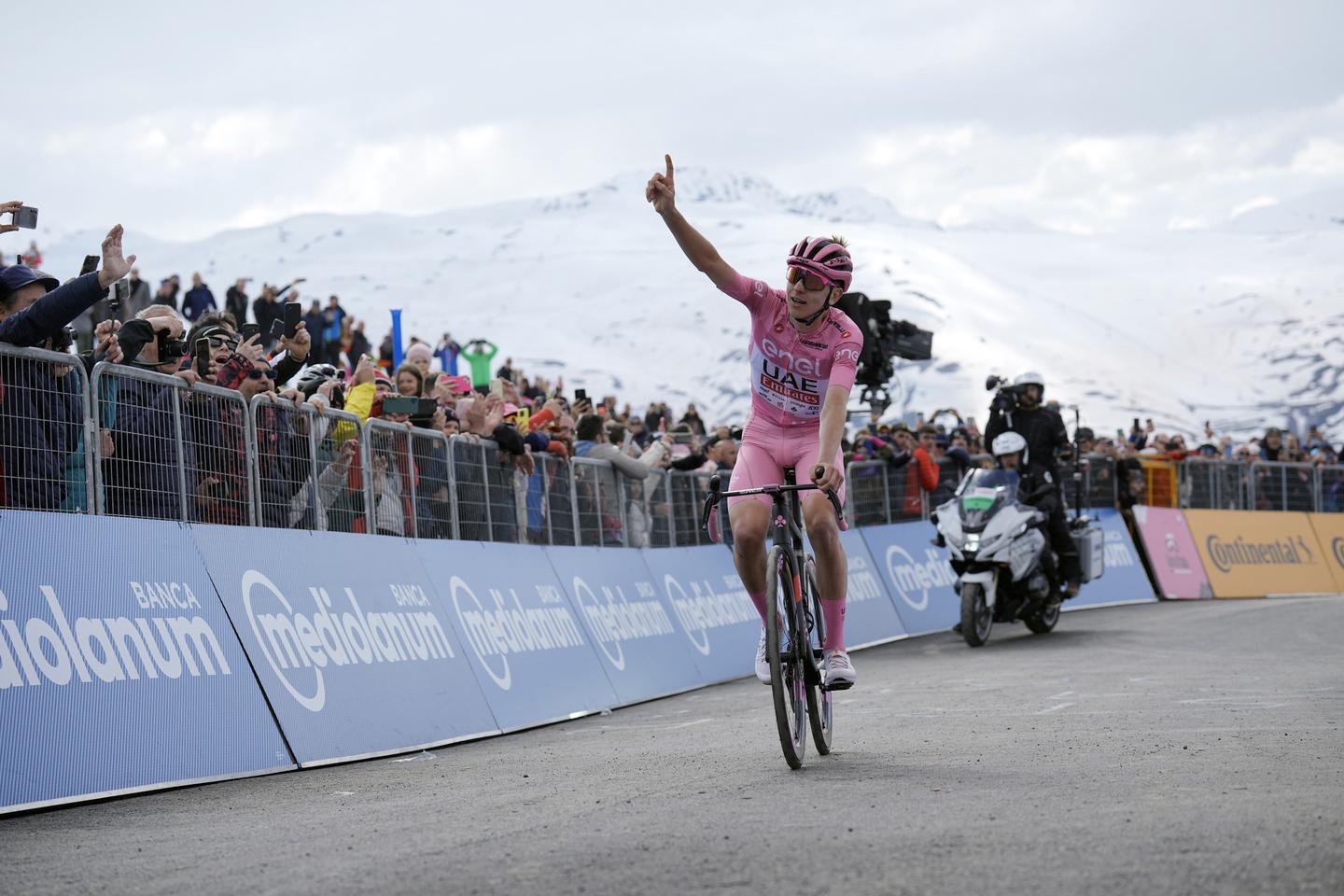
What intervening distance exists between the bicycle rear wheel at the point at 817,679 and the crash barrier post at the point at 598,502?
21.0ft

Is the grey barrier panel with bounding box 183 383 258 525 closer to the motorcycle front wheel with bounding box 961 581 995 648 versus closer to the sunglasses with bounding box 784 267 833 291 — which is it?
the sunglasses with bounding box 784 267 833 291

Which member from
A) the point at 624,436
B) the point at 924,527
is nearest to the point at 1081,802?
the point at 624,436

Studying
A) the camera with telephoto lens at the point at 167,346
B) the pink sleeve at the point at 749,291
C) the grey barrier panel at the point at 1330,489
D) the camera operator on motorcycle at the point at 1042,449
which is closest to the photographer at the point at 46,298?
the camera with telephoto lens at the point at 167,346

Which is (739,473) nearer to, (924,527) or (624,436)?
(624,436)

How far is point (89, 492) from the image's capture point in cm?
875

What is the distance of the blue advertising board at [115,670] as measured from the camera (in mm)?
7648

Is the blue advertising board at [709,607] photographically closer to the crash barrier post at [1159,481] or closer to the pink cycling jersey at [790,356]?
the pink cycling jersey at [790,356]

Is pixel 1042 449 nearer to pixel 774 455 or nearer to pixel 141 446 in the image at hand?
pixel 774 455

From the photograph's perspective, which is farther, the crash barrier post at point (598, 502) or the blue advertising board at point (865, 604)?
the blue advertising board at point (865, 604)

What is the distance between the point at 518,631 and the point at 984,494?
691 centimetres

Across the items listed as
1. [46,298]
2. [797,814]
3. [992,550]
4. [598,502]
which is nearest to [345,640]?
[46,298]

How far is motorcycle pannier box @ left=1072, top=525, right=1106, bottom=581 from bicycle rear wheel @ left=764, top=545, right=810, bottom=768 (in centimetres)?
1131

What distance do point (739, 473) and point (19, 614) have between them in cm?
333

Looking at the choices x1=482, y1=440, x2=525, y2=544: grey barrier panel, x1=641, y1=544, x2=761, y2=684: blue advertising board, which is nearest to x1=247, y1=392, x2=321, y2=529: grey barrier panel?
x1=482, y1=440, x2=525, y2=544: grey barrier panel
